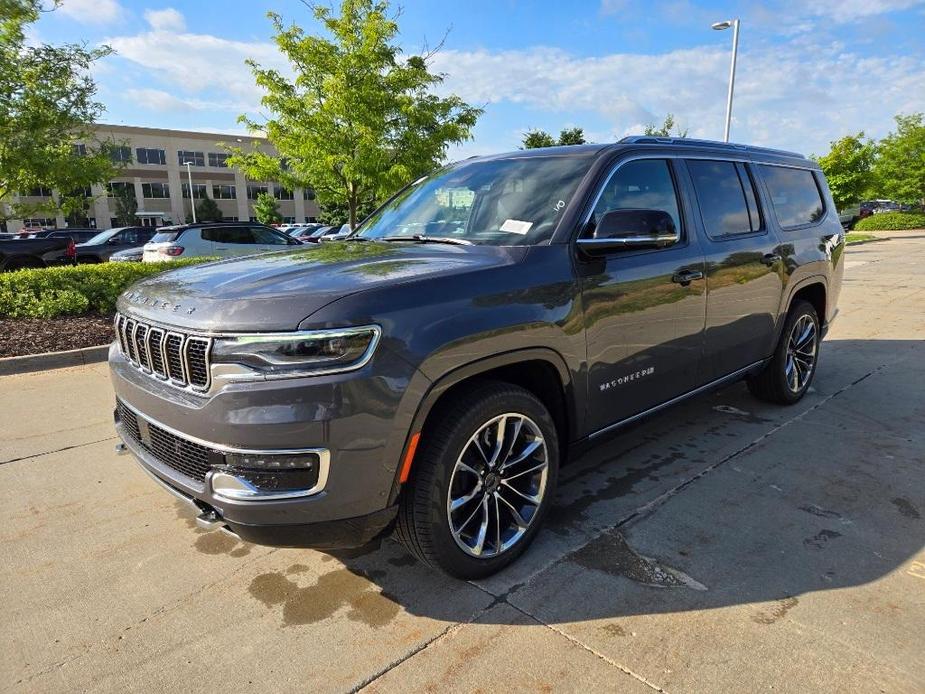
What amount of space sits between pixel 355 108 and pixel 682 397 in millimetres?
8772

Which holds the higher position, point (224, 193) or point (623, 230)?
point (224, 193)

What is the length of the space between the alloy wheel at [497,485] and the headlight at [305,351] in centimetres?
66

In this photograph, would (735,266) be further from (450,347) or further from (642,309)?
(450,347)

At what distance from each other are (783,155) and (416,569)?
4295mm

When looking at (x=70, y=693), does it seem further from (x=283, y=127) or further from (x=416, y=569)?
(x=283, y=127)

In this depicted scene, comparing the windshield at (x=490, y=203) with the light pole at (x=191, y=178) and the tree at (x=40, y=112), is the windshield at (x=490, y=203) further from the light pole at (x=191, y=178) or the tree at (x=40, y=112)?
the light pole at (x=191, y=178)

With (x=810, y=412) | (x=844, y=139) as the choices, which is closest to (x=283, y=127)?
(x=810, y=412)

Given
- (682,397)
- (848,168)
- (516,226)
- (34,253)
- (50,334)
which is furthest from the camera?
Answer: (848,168)

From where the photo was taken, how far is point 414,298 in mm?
2377

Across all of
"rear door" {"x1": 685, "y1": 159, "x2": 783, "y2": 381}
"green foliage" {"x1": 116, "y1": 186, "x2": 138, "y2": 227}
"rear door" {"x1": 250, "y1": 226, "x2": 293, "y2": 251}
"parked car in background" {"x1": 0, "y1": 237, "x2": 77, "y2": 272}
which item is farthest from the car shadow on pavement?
"green foliage" {"x1": 116, "y1": 186, "x2": 138, "y2": 227}

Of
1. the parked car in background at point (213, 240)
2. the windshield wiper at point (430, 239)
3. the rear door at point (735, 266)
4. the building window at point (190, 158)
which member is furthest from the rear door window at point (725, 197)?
the building window at point (190, 158)

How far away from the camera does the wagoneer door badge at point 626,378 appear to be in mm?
3176

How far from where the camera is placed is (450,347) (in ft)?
7.95

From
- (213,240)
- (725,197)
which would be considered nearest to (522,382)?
(725,197)
